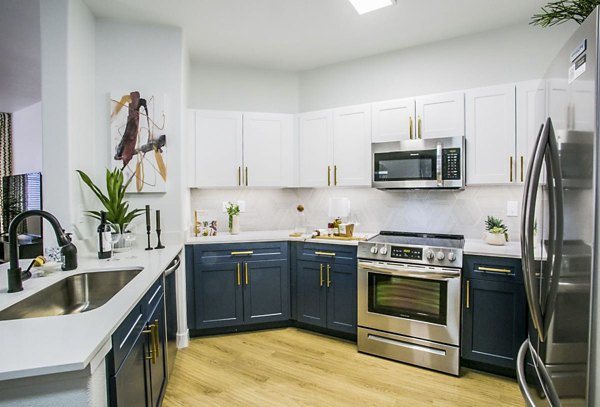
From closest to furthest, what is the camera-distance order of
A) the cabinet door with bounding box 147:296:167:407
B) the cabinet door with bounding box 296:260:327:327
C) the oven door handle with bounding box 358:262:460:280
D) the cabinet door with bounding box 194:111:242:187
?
the cabinet door with bounding box 147:296:167:407 < the oven door handle with bounding box 358:262:460:280 < the cabinet door with bounding box 296:260:327:327 < the cabinet door with bounding box 194:111:242:187

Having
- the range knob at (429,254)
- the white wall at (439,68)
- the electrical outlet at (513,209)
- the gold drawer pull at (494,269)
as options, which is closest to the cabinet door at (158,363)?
the range knob at (429,254)

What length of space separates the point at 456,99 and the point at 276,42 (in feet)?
5.73

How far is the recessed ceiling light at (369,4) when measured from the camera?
2500 millimetres

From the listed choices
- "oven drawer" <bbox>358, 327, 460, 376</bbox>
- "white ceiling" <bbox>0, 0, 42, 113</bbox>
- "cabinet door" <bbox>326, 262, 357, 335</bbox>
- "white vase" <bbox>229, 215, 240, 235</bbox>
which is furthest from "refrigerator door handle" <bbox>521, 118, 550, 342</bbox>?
"white ceiling" <bbox>0, 0, 42, 113</bbox>

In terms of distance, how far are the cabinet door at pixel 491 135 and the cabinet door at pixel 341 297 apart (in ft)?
4.36

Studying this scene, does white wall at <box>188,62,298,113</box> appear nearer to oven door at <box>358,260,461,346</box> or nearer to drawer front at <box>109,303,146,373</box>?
oven door at <box>358,260,461,346</box>

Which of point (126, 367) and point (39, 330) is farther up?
point (39, 330)

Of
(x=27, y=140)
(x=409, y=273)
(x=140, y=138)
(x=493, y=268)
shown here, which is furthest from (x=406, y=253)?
(x=27, y=140)

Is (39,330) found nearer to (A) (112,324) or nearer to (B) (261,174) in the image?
(A) (112,324)

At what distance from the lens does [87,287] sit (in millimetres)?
1960

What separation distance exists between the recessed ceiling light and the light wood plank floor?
2823 millimetres

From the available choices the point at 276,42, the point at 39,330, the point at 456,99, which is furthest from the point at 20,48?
the point at 456,99

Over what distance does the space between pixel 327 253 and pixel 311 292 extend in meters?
0.43

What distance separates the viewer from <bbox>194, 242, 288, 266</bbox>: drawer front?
3078mm
